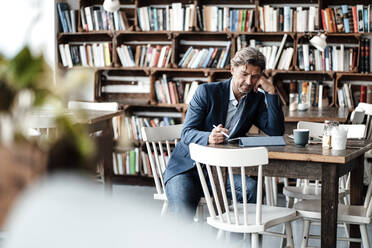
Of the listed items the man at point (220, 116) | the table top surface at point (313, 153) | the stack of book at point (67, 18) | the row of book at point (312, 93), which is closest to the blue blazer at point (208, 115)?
the man at point (220, 116)

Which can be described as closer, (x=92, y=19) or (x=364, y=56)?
(x=364, y=56)

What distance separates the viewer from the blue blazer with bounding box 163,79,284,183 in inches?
128

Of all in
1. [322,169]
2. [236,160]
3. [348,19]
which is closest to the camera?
[236,160]

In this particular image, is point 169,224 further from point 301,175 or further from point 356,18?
point 356,18

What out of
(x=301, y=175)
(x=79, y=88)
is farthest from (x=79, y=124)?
(x=301, y=175)

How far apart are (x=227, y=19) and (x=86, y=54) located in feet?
4.95

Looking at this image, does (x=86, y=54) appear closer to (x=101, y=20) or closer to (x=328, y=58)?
(x=101, y=20)

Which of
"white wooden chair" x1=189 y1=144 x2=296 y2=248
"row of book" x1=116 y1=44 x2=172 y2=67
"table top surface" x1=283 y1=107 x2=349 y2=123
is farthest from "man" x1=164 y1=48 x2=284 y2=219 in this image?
"row of book" x1=116 y1=44 x2=172 y2=67

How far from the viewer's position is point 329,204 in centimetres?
273

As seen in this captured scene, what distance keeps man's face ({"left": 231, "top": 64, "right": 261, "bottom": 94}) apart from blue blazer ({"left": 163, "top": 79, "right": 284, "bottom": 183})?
0.10 metres

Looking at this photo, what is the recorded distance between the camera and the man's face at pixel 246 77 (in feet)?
10.5

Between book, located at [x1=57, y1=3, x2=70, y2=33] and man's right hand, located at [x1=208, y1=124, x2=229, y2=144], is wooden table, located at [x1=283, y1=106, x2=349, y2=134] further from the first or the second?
book, located at [x1=57, y1=3, x2=70, y2=33]

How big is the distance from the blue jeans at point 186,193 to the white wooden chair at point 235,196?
0.26 meters

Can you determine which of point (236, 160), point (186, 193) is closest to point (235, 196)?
point (236, 160)
